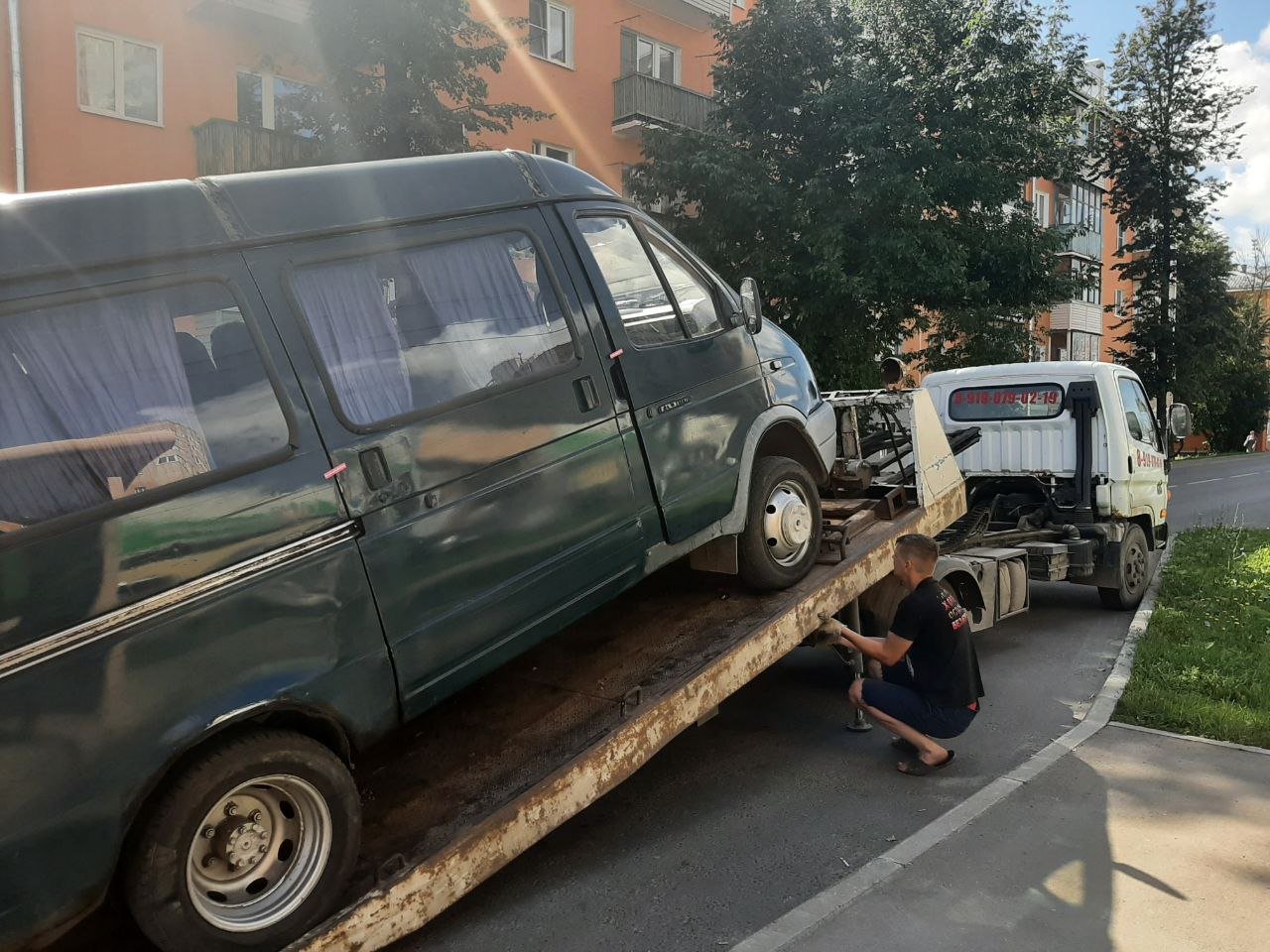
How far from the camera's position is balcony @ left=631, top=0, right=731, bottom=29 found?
22.3m

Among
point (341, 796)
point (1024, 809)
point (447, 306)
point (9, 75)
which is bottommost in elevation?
point (1024, 809)

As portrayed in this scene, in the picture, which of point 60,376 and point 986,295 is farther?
point 986,295

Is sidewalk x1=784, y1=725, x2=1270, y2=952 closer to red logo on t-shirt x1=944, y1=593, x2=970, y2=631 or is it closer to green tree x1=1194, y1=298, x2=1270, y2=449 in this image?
red logo on t-shirt x1=944, y1=593, x2=970, y2=631

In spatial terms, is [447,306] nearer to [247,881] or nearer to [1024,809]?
→ [247,881]

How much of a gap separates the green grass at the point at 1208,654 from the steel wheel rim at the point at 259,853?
4684 mm

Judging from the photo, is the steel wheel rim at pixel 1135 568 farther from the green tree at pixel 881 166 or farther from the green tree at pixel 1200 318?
the green tree at pixel 1200 318

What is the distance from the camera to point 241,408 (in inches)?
128

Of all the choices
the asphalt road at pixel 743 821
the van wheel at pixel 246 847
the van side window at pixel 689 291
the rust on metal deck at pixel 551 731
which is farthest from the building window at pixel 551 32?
the van wheel at pixel 246 847

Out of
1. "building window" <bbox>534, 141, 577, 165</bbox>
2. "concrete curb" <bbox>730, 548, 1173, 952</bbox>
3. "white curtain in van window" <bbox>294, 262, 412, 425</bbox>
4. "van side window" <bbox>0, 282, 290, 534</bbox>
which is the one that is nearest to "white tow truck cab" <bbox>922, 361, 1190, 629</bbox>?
"concrete curb" <bbox>730, 548, 1173, 952</bbox>

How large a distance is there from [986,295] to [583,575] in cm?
1512

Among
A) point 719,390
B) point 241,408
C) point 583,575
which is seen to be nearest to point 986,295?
point 719,390

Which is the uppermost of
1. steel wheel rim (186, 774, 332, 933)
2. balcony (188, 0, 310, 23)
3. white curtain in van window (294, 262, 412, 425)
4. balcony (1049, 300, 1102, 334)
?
balcony (188, 0, 310, 23)

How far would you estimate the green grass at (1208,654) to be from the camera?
5746 millimetres

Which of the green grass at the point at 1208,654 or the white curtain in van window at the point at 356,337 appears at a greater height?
the white curtain in van window at the point at 356,337
